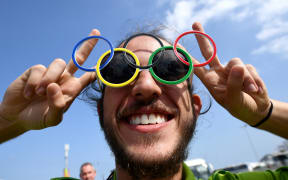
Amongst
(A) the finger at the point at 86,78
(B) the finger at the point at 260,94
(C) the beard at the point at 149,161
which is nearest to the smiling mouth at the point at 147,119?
(C) the beard at the point at 149,161

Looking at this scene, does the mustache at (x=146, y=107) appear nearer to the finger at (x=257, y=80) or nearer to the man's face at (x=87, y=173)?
the finger at (x=257, y=80)

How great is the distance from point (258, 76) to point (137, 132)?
122 centimetres

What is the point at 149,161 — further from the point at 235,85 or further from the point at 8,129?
the point at 8,129

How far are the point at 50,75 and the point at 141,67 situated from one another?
807 mm

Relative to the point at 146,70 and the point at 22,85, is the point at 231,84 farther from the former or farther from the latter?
the point at 22,85

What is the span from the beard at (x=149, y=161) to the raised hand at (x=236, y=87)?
43 cm

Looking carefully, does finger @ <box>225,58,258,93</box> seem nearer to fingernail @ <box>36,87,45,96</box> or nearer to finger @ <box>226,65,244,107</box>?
finger @ <box>226,65,244,107</box>

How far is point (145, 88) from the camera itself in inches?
74.4

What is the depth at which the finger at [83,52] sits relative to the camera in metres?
2.08

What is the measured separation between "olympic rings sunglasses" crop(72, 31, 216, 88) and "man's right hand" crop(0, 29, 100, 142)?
162 millimetres

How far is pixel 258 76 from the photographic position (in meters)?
1.91

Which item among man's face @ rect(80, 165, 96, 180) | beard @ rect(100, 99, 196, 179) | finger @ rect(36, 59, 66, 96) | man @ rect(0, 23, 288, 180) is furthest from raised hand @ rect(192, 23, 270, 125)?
man's face @ rect(80, 165, 96, 180)

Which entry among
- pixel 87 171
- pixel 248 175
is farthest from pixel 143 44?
pixel 87 171

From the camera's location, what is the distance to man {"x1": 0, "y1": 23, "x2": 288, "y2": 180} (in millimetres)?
1778
